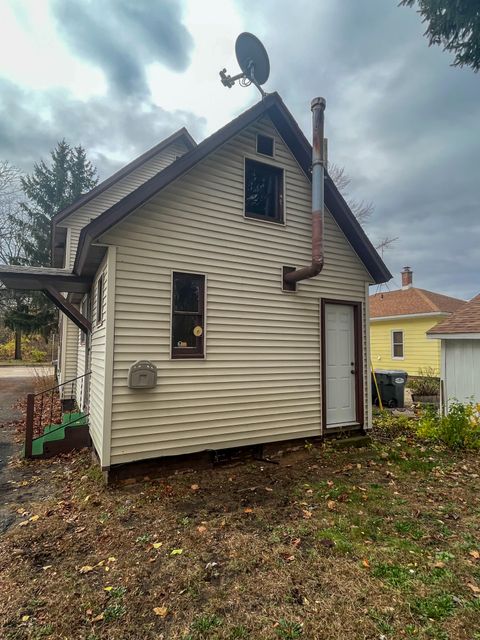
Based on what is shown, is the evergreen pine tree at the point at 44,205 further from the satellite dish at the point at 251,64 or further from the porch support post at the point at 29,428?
the satellite dish at the point at 251,64

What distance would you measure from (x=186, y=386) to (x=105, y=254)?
2.30 m

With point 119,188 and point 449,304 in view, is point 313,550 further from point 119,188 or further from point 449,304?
point 449,304

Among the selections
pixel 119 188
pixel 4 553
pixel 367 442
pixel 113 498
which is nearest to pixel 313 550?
pixel 113 498

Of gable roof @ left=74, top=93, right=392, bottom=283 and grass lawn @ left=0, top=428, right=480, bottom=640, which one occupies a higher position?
gable roof @ left=74, top=93, right=392, bottom=283

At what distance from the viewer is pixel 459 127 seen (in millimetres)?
10969

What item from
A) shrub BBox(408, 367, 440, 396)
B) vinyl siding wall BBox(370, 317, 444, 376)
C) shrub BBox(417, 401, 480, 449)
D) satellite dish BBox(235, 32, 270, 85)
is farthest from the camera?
vinyl siding wall BBox(370, 317, 444, 376)

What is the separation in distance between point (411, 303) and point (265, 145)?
14.7 meters

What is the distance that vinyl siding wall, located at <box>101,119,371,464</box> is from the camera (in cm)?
471

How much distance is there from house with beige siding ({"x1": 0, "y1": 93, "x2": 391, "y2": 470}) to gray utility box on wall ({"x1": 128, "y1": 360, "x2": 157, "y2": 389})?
0.01 m

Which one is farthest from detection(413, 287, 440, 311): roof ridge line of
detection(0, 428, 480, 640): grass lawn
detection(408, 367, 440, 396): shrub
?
detection(0, 428, 480, 640): grass lawn

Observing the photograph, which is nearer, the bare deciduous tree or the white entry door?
the white entry door

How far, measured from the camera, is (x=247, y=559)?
298 cm

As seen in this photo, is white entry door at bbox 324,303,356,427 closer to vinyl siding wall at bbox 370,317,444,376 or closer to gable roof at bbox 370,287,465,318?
vinyl siding wall at bbox 370,317,444,376

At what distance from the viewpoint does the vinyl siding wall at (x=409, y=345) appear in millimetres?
16245
